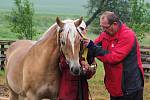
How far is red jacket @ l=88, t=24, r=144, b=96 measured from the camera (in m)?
4.37

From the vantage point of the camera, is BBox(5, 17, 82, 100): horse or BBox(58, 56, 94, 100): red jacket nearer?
BBox(5, 17, 82, 100): horse

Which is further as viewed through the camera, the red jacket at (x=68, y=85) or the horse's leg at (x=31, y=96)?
the horse's leg at (x=31, y=96)

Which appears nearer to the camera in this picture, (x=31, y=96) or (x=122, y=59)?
(x=122, y=59)

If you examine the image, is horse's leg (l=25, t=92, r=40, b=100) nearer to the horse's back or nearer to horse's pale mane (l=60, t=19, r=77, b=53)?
the horse's back

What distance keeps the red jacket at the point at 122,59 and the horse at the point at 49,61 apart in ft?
0.80

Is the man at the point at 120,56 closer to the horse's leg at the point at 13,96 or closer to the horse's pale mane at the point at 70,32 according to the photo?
the horse's pale mane at the point at 70,32

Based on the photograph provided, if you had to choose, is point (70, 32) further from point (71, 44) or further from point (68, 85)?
point (68, 85)

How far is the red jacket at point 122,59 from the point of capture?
4371 mm

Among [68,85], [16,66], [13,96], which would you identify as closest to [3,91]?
[13,96]

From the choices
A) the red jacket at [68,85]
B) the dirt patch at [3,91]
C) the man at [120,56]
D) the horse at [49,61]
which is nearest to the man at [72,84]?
the red jacket at [68,85]

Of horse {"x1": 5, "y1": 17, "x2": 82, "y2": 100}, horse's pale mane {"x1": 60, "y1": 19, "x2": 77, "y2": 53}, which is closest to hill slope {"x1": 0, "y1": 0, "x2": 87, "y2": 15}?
horse {"x1": 5, "y1": 17, "x2": 82, "y2": 100}

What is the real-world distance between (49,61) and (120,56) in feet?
3.56

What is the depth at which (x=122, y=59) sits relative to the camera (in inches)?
173

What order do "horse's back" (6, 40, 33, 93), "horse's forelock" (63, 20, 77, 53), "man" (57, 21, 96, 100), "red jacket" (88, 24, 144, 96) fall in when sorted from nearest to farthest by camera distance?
1. "red jacket" (88, 24, 144, 96)
2. "horse's forelock" (63, 20, 77, 53)
3. "man" (57, 21, 96, 100)
4. "horse's back" (6, 40, 33, 93)
